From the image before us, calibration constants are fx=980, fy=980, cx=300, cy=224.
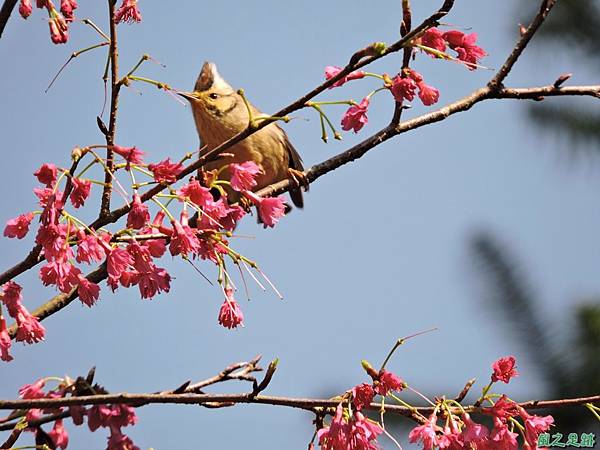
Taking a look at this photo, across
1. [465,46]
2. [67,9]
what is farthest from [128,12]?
[465,46]

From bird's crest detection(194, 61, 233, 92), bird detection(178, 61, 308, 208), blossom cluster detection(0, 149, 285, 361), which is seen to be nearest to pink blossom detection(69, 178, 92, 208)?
blossom cluster detection(0, 149, 285, 361)

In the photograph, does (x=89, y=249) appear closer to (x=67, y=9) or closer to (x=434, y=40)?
(x=67, y=9)

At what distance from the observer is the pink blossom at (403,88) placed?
187 centimetres

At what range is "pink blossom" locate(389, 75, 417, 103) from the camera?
187cm

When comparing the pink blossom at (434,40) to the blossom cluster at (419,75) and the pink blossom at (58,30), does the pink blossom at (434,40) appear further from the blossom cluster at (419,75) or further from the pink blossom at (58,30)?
the pink blossom at (58,30)

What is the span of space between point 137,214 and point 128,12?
482mm

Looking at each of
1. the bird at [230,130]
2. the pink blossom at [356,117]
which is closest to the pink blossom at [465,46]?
the pink blossom at [356,117]

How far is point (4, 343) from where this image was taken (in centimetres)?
174

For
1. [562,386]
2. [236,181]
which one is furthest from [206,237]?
[562,386]

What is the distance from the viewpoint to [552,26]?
7.09 metres

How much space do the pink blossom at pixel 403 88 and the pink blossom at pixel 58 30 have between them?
63 centimetres

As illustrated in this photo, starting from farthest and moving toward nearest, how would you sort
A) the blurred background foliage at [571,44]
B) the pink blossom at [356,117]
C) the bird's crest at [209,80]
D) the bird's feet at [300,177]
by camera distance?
1. the blurred background foliage at [571,44]
2. the bird's crest at [209,80]
3. the bird's feet at [300,177]
4. the pink blossom at [356,117]

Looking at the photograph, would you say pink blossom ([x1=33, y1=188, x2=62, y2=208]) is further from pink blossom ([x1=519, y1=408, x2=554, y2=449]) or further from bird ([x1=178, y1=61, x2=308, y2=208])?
bird ([x1=178, y1=61, x2=308, y2=208])

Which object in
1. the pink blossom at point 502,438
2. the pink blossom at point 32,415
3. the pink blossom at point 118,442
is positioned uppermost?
the pink blossom at point 32,415
